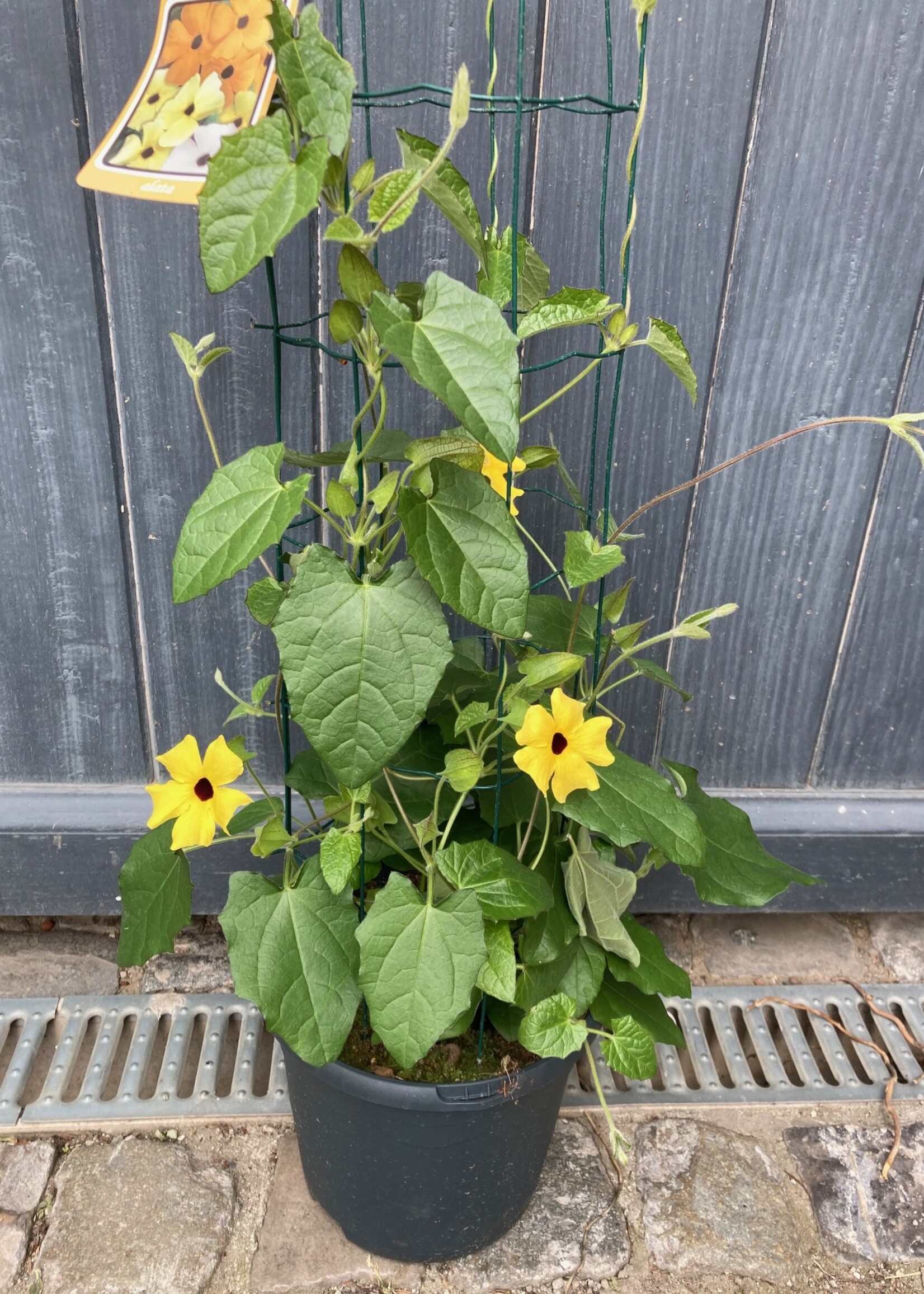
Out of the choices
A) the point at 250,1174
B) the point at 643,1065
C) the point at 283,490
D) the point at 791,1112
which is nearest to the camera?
the point at 283,490

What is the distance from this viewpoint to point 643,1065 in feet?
2.94

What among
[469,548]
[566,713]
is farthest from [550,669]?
[469,548]

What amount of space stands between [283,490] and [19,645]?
802mm

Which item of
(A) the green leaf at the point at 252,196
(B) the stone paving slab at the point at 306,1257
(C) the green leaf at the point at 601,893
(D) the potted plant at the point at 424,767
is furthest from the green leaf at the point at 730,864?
(A) the green leaf at the point at 252,196

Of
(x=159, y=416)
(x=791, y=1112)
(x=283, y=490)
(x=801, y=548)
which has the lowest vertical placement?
(x=791, y=1112)

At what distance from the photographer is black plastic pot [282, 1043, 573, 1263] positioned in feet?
3.09

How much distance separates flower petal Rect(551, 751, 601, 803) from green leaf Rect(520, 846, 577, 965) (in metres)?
0.13

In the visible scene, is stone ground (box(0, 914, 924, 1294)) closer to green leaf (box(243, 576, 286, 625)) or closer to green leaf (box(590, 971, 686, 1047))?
green leaf (box(590, 971, 686, 1047))

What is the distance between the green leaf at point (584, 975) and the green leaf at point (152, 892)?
401mm

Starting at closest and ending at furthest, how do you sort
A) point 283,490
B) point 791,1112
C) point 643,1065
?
1. point 283,490
2. point 643,1065
3. point 791,1112

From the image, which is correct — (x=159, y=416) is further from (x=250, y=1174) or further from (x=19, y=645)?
(x=250, y=1174)

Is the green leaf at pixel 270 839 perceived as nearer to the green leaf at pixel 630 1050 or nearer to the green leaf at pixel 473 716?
the green leaf at pixel 473 716

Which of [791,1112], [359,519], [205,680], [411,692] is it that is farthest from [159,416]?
[791,1112]

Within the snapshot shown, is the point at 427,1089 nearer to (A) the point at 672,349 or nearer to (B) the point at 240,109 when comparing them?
(A) the point at 672,349
